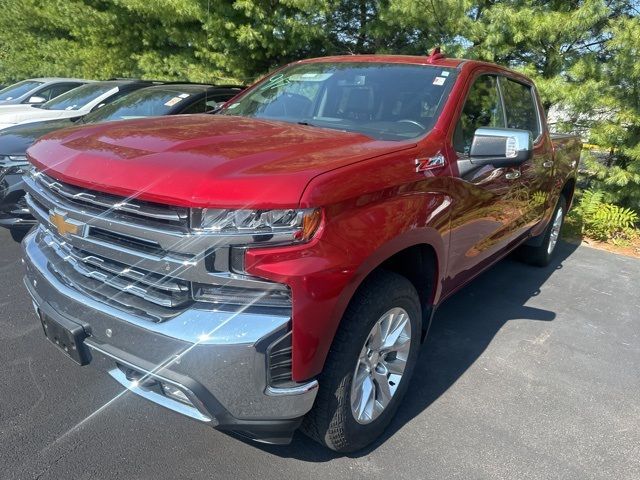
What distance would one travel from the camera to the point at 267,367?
6.03 feet

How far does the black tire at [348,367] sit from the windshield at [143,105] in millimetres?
4129

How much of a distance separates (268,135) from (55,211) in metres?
1.03

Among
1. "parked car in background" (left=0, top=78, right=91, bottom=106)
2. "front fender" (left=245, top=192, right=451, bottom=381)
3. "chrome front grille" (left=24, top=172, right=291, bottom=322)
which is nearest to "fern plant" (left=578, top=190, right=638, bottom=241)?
"front fender" (left=245, top=192, right=451, bottom=381)

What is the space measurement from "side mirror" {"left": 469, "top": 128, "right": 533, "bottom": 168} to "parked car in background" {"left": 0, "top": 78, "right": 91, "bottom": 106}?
9.32 m

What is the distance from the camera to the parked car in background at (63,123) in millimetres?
4316

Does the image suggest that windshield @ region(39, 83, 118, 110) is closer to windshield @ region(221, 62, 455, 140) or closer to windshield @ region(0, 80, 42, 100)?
windshield @ region(0, 80, 42, 100)

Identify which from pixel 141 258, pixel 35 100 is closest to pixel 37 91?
pixel 35 100

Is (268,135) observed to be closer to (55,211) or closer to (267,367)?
(55,211)

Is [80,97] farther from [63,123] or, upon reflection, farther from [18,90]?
[18,90]

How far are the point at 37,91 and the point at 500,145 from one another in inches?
409

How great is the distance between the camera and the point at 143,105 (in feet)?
19.3

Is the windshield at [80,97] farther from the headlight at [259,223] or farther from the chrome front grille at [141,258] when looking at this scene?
the headlight at [259,223]

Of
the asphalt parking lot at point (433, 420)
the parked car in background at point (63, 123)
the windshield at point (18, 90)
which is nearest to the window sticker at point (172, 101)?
the parked car in background at point (63, 123)

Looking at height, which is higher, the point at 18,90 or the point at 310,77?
the point at 310,77
